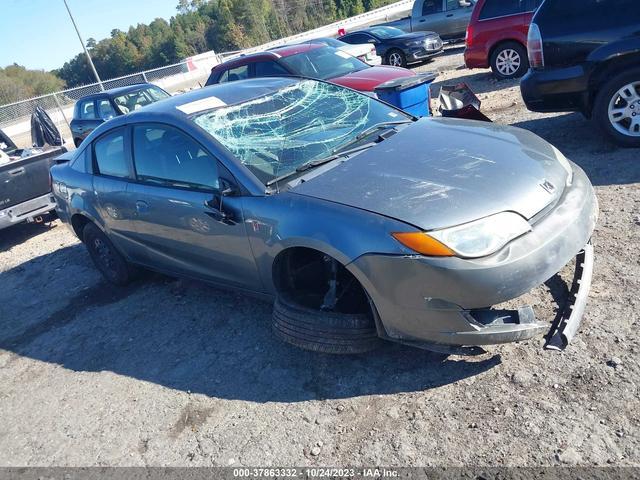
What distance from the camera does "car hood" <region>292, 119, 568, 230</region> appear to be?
8.89ft

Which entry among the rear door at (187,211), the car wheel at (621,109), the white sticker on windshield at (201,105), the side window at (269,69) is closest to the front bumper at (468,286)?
the rear door at (187,211)

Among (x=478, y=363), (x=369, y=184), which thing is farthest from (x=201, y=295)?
(x=478, y=363)

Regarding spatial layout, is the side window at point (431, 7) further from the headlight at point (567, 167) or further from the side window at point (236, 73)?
the headlight at point (567, 167)

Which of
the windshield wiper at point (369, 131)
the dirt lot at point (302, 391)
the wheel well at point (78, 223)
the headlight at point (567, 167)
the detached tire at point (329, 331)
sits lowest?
the dirt lot at point (302, 391)

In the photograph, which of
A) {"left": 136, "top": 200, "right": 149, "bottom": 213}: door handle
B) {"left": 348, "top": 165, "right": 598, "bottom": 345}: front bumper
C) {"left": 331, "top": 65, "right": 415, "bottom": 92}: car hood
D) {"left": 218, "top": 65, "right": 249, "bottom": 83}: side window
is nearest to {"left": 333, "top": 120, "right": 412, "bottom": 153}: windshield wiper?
{"left": 348, "top": 165, "right": 598, "bottom": 345}: front bumper

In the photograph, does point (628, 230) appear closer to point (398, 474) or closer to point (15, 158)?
point (398, 474)

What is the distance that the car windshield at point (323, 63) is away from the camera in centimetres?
857

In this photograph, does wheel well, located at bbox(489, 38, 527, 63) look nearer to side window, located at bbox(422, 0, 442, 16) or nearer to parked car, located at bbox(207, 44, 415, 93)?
parked car, located at bbox(207, 44, 415, 93)

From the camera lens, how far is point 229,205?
11.0 ft

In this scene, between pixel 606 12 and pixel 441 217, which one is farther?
pixel 606 12

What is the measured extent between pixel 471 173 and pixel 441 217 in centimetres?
49

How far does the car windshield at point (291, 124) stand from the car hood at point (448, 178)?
32cm

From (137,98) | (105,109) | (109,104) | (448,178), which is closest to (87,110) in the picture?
(105,109)

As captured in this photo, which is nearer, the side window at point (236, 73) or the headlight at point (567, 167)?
Answer: the headlight at point (567, 167)
